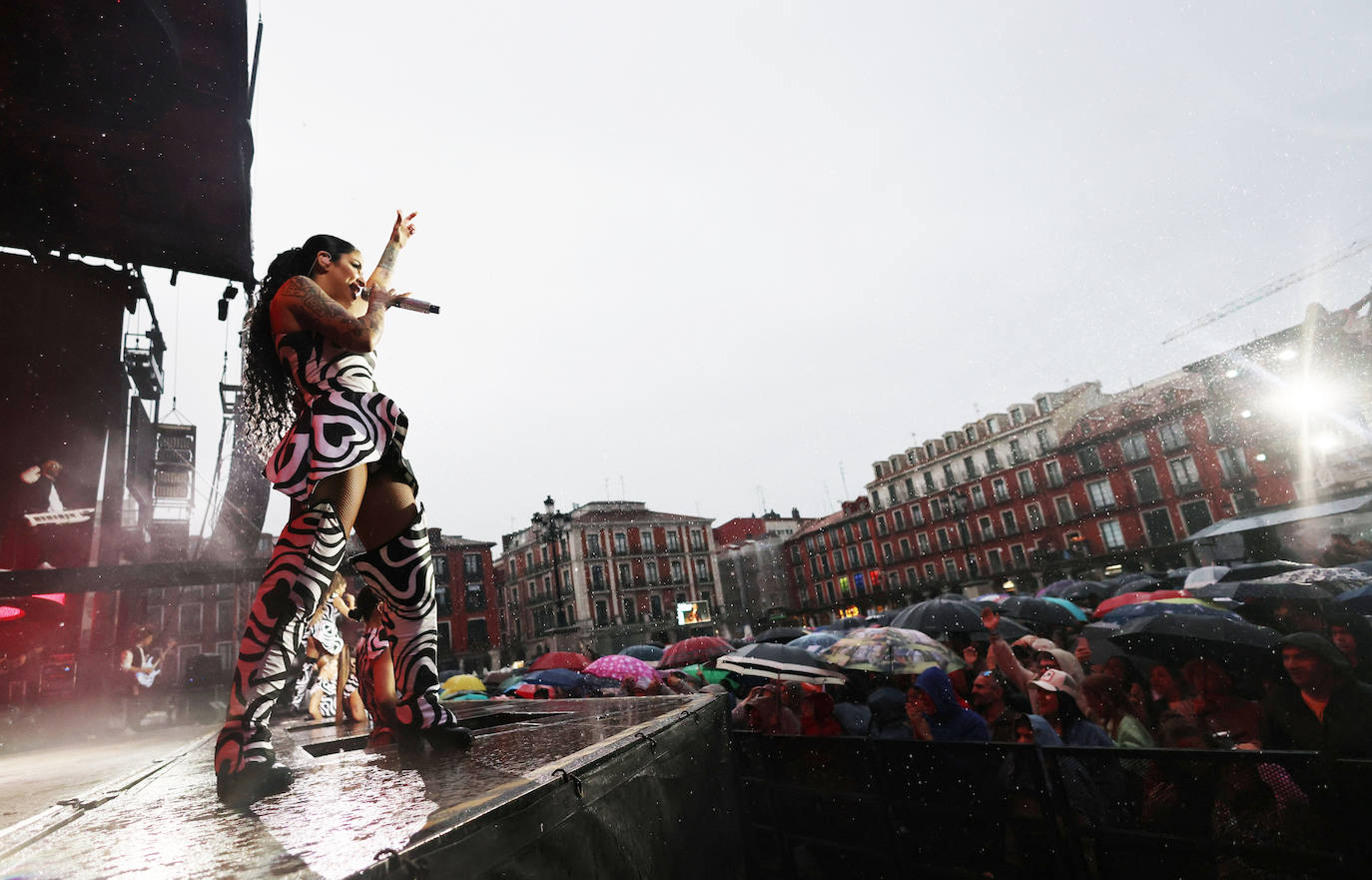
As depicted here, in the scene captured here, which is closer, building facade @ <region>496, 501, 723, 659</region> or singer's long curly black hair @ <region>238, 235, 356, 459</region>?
singer's long curly black hair @ <region>238, 235, 356, 459</region>

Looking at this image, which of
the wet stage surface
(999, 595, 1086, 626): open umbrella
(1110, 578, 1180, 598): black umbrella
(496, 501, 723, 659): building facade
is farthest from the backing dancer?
(496, 501, 723, 659): building facade

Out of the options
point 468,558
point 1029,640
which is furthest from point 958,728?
point 468,558

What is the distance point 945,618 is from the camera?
1030 cm

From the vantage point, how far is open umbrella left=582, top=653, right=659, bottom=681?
8.97m

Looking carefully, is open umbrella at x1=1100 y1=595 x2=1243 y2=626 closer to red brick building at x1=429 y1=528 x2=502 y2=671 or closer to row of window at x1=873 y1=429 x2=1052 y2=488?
row of window at x1=873 y1=429 x2=1052 y2=488

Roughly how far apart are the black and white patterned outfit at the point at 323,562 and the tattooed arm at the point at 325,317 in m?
0.05

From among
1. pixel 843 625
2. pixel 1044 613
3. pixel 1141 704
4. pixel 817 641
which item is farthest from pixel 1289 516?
pixel 1141 704

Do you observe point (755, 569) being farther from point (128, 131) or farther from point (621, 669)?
point (128, 131)

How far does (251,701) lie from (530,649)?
5542cm

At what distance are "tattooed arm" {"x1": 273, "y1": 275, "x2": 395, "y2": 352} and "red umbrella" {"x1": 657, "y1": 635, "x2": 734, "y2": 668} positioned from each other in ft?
34.9

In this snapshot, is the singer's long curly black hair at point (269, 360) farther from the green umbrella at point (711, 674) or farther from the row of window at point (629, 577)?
the row of window at point (629, 577)

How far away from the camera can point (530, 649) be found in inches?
2092

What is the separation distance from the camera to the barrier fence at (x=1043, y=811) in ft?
7.50

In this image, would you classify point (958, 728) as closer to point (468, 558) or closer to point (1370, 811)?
point (1370, 811)
